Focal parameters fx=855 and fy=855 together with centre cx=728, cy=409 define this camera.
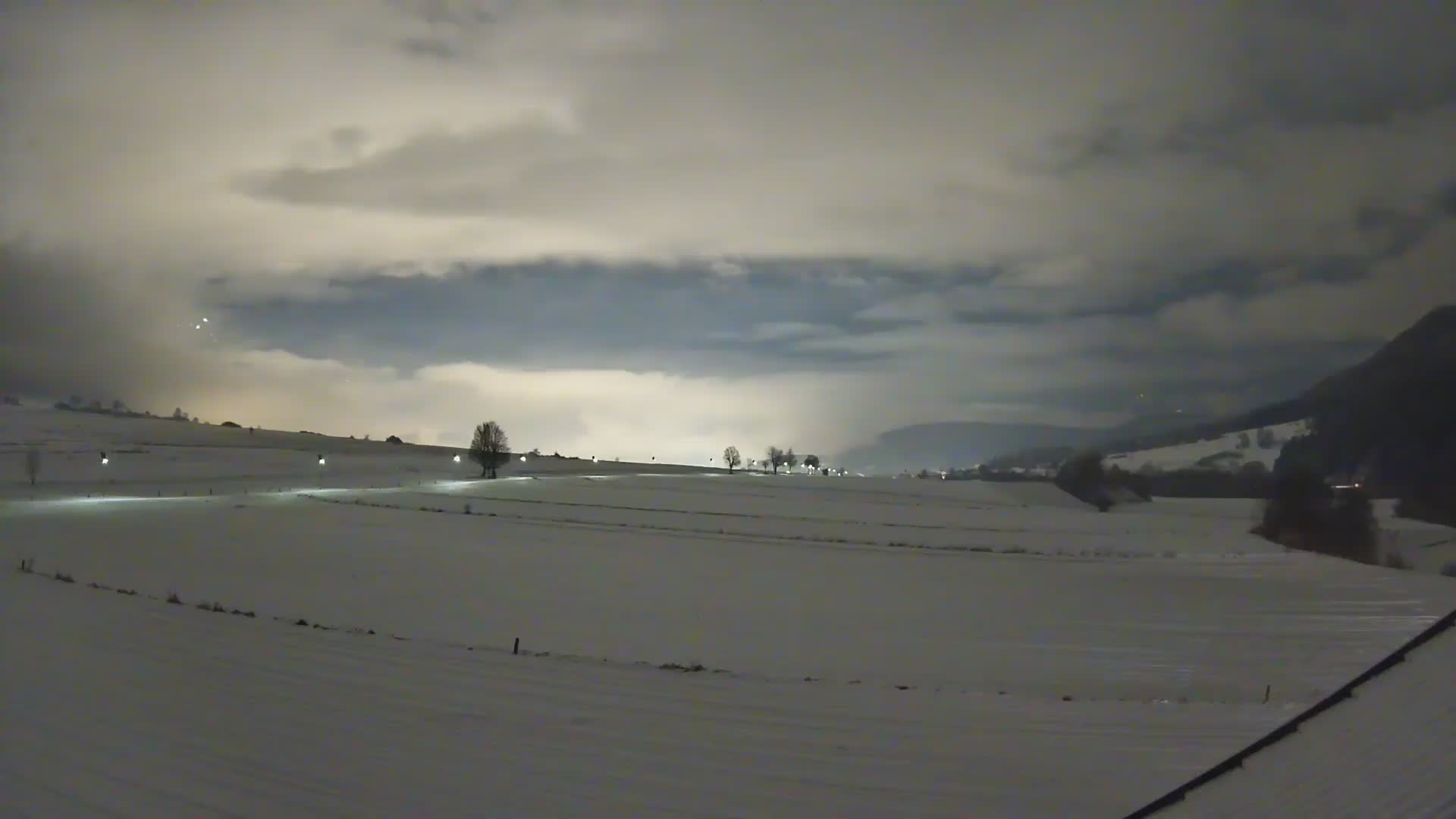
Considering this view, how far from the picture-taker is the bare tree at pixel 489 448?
127925mm

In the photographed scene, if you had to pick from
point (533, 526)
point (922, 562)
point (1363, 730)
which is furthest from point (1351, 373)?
point (1363, 730)

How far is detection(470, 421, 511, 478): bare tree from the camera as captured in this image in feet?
420

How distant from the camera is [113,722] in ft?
41.4

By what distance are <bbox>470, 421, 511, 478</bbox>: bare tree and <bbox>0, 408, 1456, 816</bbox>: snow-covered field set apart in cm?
7174

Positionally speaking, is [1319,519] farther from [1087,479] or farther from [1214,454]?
[1214,454]

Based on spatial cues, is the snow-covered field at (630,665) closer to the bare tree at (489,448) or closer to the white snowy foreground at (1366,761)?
the white snowy foreground at (1366,761)

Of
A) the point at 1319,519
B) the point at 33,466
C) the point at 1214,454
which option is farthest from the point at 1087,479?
the point at 33,466

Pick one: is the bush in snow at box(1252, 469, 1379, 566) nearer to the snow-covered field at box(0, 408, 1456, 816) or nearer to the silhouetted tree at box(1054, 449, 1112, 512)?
the snow-covered field at box(0, 408, 1456, 816)

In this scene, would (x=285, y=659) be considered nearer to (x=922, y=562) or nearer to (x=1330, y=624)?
(x=1330, y=624)

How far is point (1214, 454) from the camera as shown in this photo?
146125 mm

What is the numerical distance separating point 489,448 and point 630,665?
118 metres

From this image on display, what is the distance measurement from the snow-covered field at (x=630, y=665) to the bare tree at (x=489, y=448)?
235 feet

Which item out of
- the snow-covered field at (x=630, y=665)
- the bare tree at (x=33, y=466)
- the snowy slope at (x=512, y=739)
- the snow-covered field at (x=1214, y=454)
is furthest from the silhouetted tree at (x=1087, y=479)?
the bare tree at (x=33, y=466)

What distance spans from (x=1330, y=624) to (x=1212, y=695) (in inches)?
567
